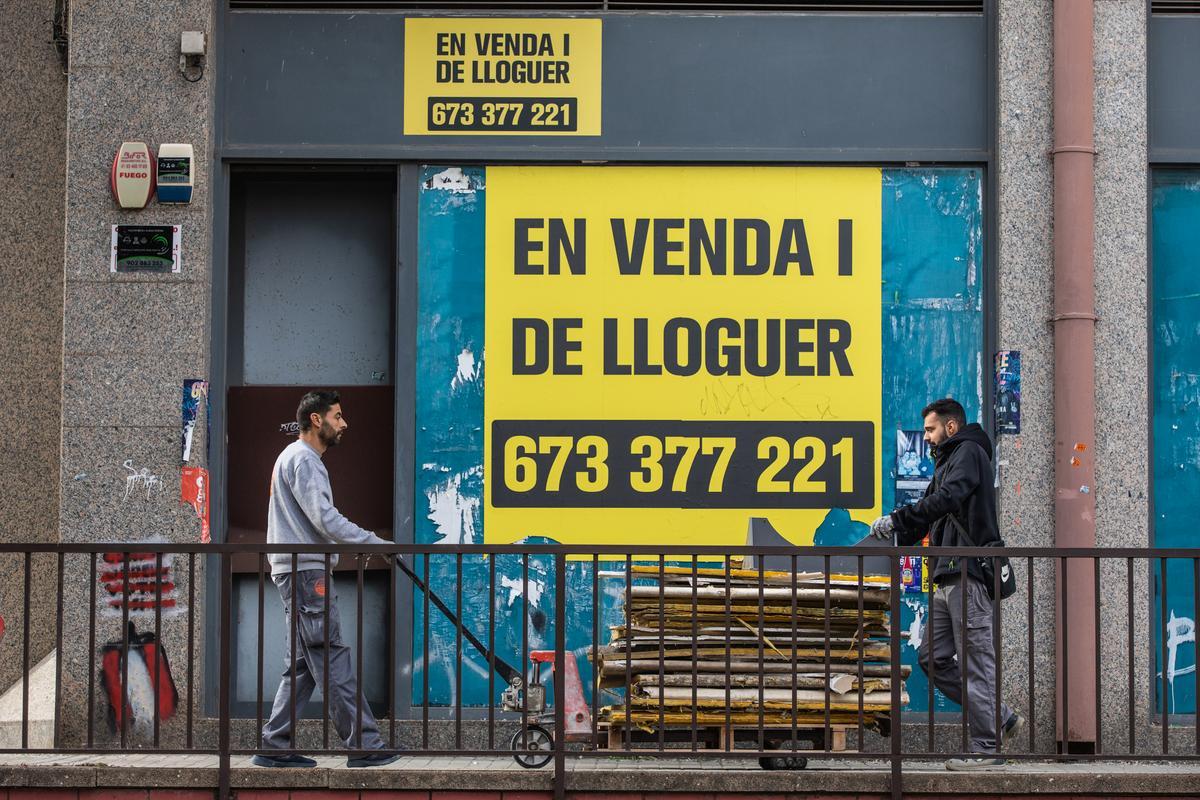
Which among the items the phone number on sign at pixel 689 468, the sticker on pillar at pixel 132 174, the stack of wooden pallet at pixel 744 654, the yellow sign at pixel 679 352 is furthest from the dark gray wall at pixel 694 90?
the stack of wooden pallet at pixel 744 654

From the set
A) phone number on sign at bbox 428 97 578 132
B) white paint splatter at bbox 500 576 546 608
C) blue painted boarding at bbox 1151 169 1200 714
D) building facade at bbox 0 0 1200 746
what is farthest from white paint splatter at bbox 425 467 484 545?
blue painted boarding at bbox 1151 169 1200 714

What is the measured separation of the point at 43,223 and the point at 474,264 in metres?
2.85

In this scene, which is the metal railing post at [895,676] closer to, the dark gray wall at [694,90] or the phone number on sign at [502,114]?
the dark gray wall at [694,90]

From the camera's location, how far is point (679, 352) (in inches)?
368

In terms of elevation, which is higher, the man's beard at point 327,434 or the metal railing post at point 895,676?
the man's beard at point 327,434

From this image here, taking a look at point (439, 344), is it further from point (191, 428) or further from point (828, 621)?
point (828, 621)

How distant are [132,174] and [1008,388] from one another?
5.47 m

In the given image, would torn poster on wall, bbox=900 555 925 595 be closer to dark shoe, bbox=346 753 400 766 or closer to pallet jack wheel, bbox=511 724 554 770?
pallet jack wheel, bbox=511 724 554 770

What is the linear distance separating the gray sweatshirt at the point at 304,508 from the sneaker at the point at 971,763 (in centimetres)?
300

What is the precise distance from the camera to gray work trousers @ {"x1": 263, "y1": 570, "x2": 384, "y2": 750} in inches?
278

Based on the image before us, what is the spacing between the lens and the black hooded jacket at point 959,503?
779 centimetres

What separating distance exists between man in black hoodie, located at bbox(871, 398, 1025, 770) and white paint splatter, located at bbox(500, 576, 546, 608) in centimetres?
223

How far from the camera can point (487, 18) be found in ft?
31.0

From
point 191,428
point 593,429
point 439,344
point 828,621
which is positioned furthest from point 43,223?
point 828,621
